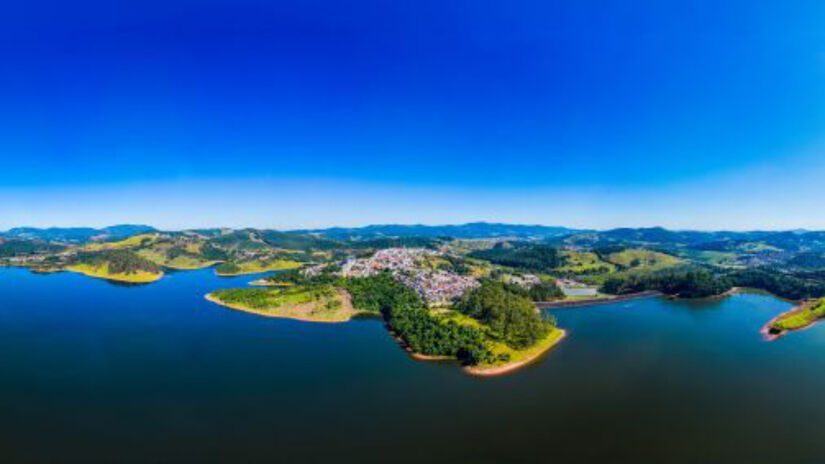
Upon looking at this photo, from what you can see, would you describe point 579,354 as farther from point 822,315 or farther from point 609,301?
point 822,315

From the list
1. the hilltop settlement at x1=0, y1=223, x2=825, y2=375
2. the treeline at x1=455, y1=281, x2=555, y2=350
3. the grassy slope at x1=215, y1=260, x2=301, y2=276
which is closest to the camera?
the treeline at x1=455, y1=281, x2=555, y2=350

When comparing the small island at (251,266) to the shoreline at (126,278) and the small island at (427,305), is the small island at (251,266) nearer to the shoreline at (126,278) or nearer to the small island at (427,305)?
the shoreline at (126,278)

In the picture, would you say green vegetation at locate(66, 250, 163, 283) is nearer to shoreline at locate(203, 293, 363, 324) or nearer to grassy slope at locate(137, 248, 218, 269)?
grassy slope at locate(137, 248, 218, 269)

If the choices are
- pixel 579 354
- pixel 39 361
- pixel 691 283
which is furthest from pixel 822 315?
pixel 39 361

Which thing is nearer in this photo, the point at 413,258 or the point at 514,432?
the point at 514,432

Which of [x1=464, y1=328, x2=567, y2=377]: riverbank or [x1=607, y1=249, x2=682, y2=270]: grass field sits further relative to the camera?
[x1=607, y1=249, x2=682, y2=270]: grass field

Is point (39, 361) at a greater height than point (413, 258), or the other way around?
point (413, 258)

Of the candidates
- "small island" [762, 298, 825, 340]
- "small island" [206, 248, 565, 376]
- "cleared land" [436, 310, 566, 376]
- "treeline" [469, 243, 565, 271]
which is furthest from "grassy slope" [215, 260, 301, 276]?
"small island" [762, 298, 825, 340]
